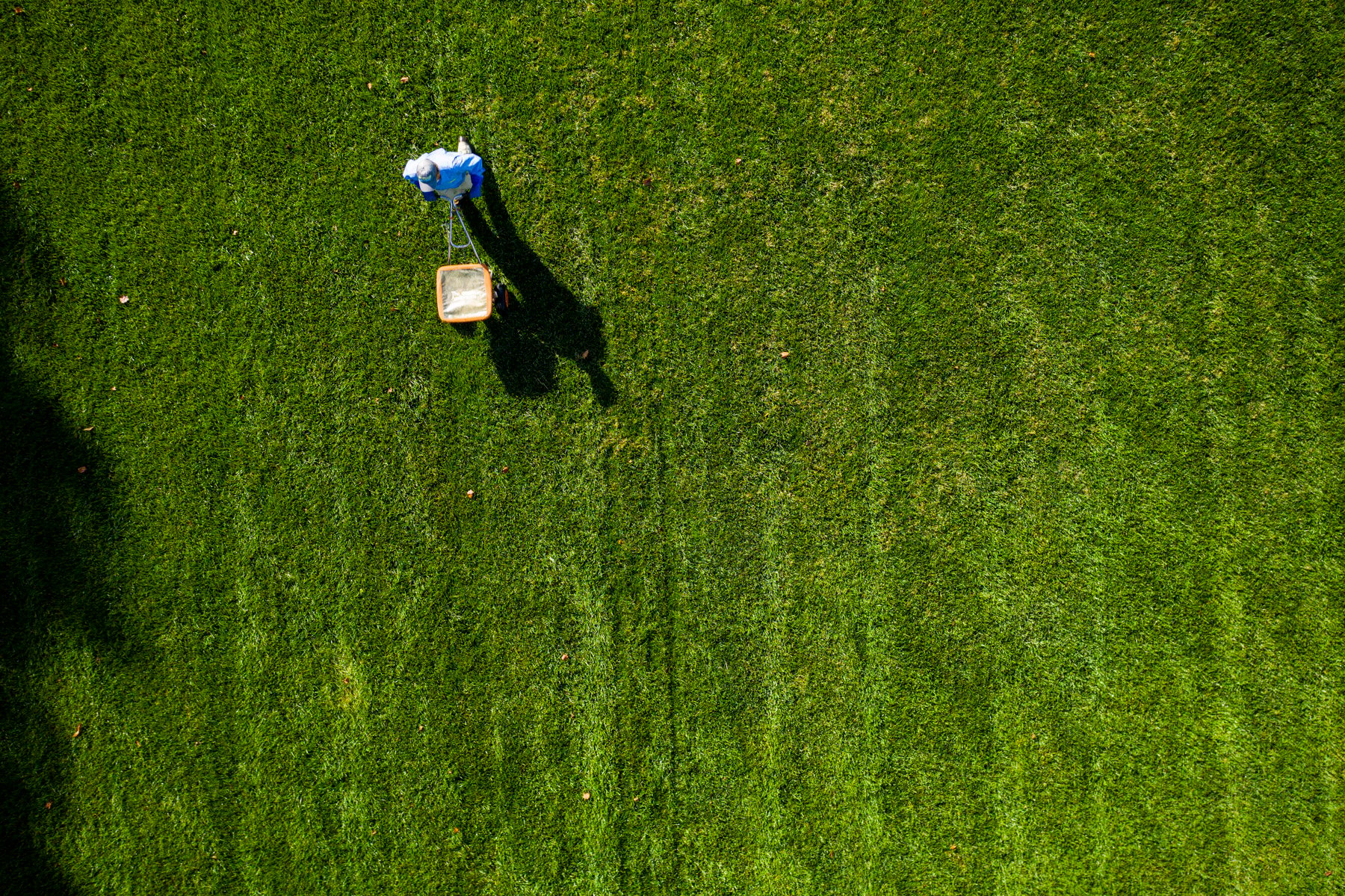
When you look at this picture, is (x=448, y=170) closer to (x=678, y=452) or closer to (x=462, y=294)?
(x=462, y=294)

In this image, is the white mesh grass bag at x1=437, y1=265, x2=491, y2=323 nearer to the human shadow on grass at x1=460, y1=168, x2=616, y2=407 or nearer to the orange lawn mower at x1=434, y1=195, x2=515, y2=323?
the orange lawn mower at x1=434, y1=195, x2=515, y2=323

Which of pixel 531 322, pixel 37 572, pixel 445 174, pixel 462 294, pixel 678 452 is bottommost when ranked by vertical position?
pixel 37 572

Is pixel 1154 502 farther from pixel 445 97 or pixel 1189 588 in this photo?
pixel 445 97

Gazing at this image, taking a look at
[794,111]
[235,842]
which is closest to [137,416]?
[235,842]

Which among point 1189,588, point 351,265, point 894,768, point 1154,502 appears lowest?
point 894,768

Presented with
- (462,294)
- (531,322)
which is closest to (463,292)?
(462,294)

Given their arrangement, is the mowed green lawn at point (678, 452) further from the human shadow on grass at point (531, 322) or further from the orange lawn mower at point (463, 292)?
the orange lawn mower at point (463, 292)
